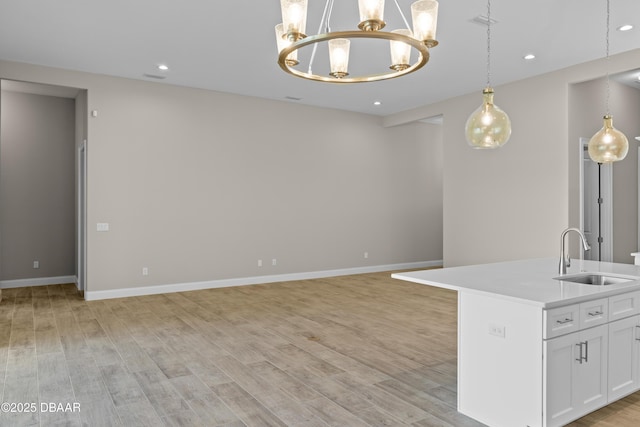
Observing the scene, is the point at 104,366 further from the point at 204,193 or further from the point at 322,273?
the point at 322,273

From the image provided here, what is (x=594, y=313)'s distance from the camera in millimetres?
2602

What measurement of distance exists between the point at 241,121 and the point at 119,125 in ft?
6.41

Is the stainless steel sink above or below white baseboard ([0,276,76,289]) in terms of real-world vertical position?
above

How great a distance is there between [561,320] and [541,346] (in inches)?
7.6

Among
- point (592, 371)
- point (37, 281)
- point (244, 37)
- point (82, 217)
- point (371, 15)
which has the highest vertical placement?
point (244, 37)

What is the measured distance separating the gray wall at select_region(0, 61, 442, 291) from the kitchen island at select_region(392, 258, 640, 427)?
495 cm

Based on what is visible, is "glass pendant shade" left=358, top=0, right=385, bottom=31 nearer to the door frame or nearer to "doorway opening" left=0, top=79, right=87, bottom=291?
the door frame

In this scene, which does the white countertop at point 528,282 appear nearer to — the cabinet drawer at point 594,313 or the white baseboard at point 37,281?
the cabinet drawer at point 594,313

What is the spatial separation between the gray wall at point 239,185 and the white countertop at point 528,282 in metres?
4.86

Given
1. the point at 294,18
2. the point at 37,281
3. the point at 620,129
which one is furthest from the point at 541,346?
the point at 37,281

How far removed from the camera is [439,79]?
6453 millimetres

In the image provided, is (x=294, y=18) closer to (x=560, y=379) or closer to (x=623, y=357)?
(x=560, y=379)

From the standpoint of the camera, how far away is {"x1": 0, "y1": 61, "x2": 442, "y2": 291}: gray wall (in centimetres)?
639

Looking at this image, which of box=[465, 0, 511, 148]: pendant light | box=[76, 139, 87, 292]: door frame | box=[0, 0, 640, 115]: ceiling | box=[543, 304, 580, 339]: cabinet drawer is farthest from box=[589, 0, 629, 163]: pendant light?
box=[76, 139, 87, 292]: door frame
